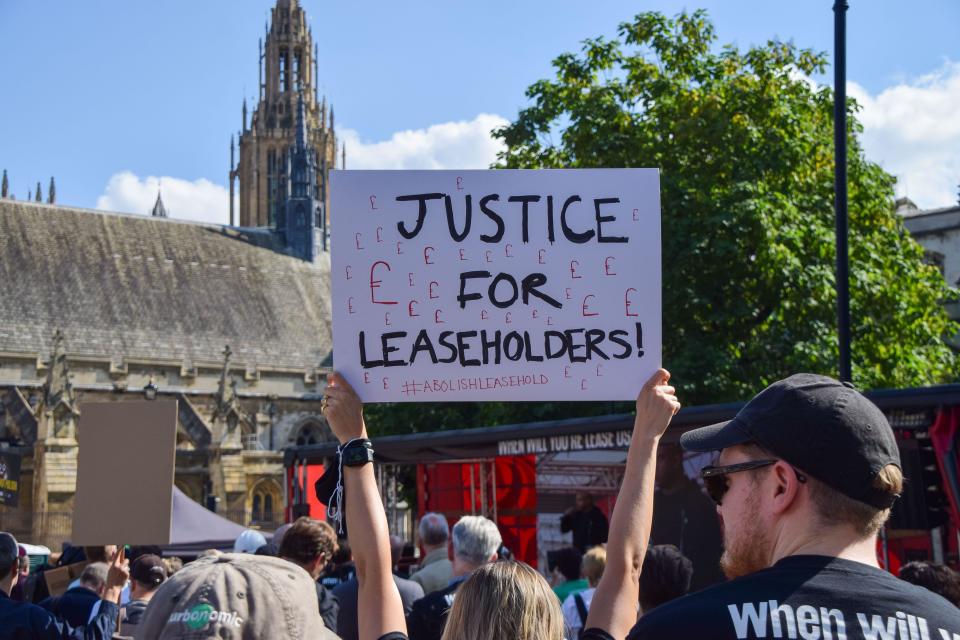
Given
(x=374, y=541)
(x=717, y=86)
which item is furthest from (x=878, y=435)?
(x=717, y=86)

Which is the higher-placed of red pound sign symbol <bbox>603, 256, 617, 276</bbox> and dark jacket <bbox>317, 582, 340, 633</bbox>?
red pound sign symbol <bbox>603, 256, 617, 276</bbox>

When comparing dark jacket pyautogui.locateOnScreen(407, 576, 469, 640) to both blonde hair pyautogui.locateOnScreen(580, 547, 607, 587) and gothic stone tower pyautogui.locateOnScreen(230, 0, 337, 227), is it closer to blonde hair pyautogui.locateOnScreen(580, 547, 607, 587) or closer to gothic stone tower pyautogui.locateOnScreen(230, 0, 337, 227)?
blonde hair pyautogui.locateOnScreen(580, 547, 607, 587)

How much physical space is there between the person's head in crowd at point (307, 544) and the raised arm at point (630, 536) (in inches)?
96.7

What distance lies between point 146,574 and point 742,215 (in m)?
14.8

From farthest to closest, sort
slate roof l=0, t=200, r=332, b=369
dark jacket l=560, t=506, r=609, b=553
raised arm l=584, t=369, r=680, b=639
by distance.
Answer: slate roof l=0, t=200, r=332, b=369
dark jacket l=560, t=506, r=609, b=553
raised arm l=584, t=369, r=680, b=639

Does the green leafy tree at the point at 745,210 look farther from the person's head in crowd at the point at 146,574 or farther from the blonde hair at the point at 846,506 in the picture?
the blonde hair at the point at 846,506

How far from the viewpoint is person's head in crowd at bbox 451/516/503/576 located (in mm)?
4758

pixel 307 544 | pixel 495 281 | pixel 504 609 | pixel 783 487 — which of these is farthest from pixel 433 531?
pixel 783 487

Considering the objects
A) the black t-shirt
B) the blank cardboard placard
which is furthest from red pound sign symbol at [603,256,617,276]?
the blank cardboard placard

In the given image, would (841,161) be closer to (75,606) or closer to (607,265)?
(607,265)

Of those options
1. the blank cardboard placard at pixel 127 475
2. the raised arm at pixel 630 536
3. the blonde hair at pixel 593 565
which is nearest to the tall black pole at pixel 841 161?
the blonde hair at pixel 593 565

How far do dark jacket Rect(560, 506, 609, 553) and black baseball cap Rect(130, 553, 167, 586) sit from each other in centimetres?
521

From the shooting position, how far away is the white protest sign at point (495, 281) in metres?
3.43

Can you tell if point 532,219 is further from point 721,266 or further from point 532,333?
point 721,266
